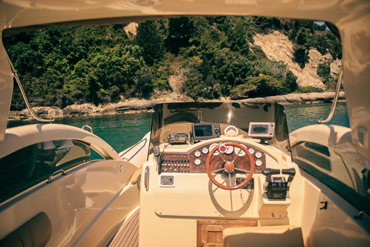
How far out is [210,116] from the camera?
262 cm

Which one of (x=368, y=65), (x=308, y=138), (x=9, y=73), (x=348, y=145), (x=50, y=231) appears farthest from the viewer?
(x=308, y=138)

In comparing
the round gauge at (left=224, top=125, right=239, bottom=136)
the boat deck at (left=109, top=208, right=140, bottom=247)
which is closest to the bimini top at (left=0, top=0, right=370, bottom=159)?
the round gauge at (left=224, top=125, right=239, bottom=136)

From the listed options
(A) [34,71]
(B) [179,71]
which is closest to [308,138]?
(B) [179,71]

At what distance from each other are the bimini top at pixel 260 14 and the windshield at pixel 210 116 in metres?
1.48

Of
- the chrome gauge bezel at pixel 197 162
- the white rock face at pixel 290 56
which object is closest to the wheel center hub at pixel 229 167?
the chrome gauge bezel at pixel 197 162

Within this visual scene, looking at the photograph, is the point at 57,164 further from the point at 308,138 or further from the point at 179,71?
the point at 179,71

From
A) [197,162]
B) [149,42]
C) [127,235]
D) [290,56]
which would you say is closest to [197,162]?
[197,162]

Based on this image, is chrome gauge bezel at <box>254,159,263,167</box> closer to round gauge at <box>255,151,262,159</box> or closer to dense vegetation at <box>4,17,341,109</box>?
round gauge at <box>255,151,262,159</box>

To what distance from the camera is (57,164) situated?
1778mm

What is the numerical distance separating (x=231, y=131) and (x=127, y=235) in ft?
5.20

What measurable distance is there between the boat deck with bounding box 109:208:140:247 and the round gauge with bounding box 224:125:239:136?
4.81ft

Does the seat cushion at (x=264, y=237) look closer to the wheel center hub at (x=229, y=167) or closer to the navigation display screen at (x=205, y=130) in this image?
the wheel center hub at (x=229, y=167)

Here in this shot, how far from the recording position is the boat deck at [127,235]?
215 cm

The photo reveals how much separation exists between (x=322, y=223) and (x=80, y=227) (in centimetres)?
189
